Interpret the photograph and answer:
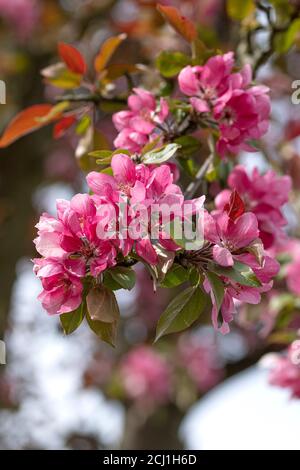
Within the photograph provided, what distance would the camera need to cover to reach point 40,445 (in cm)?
384

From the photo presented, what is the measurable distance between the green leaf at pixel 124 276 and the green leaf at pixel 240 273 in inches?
3.8

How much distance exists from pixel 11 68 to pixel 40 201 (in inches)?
50.4

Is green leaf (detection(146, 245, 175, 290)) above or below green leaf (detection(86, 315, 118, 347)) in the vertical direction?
above

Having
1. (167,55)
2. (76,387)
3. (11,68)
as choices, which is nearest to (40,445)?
(76,387)

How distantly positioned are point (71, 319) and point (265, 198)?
44 centimetres

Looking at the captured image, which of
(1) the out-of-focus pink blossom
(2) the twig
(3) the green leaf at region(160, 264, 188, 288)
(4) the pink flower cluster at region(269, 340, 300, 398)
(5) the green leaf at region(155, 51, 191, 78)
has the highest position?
(5) the green leaf at region(155, 51, 191, 78)

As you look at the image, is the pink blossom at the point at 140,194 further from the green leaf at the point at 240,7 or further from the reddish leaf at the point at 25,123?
the green leaf at the point at 240,7

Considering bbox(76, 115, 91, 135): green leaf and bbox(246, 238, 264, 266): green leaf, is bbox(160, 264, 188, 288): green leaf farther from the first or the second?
bbox(76, 115, 91, 135): green leaf

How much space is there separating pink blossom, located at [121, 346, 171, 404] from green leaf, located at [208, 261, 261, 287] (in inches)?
123

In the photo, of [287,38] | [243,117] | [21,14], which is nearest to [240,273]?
[243,117]

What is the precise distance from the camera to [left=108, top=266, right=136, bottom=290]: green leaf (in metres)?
0.80

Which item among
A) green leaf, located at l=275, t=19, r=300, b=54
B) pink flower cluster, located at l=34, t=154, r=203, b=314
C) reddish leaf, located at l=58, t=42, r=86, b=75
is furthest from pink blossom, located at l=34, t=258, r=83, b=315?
green leaf, located at l=275, t=19, r=300, b=54

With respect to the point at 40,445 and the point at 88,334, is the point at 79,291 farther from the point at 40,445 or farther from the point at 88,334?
the point at 88,334

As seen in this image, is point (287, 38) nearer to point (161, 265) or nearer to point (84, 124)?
point (84, 124)
